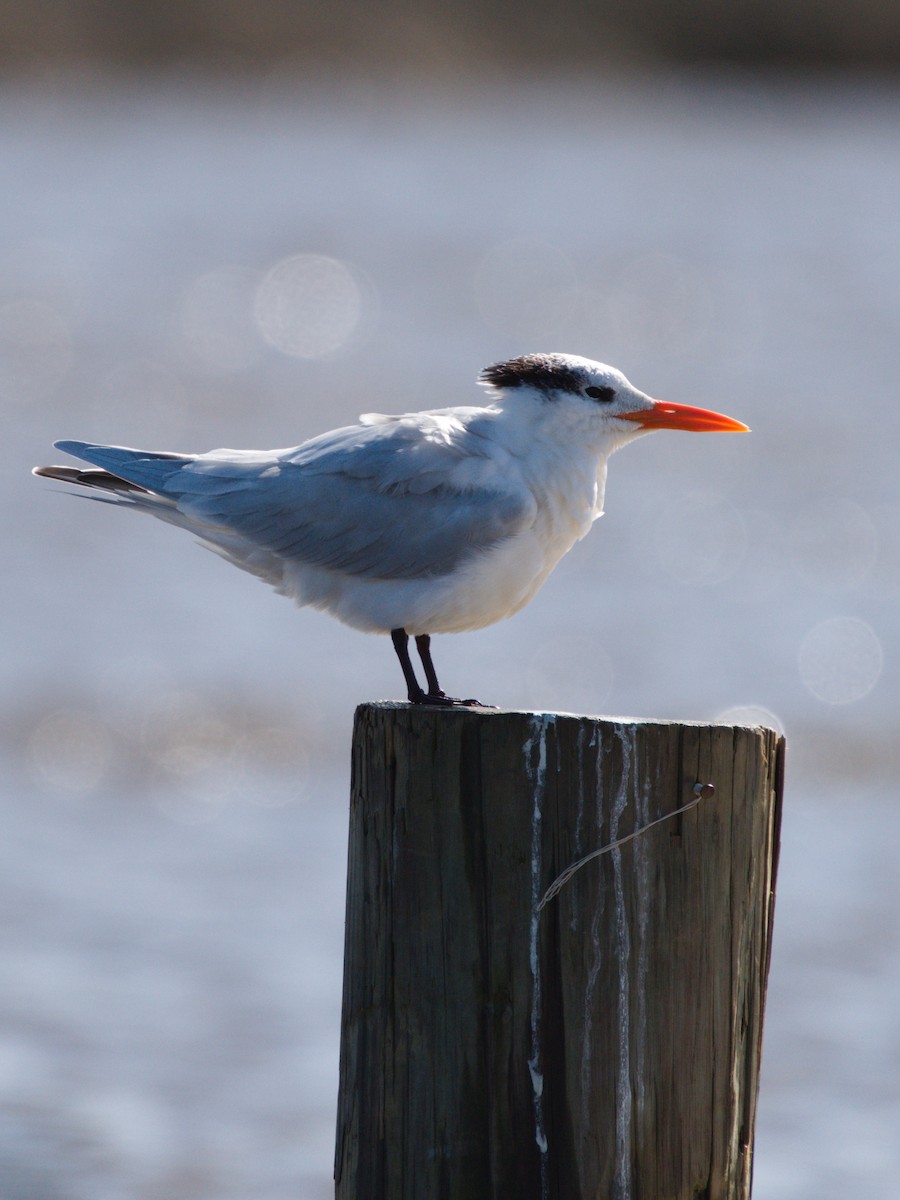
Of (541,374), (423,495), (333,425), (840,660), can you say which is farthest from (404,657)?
(333,425)

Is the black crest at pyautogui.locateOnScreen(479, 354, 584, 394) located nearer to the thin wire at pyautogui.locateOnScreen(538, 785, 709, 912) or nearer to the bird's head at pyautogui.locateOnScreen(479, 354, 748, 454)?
the bird's head at pyautogui.locateOnScreen(479, 354, 748, 454)

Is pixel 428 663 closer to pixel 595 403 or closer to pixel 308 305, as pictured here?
pixel 595 403

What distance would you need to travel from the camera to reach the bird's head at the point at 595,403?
4.39m

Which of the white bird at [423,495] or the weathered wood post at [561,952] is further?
the white bird at [423,495]

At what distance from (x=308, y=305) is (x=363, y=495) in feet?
58.3

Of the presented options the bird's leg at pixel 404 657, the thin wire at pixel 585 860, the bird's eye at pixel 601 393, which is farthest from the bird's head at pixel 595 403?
the thin wire at pixel 585 860

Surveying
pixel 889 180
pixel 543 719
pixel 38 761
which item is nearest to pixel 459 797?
pixel 543 719

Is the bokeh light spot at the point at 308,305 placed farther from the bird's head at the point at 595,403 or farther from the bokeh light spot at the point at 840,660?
the bird's head at the point at 595,403

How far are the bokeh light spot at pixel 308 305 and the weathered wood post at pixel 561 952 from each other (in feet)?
53.5

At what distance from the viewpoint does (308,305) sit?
2170cm

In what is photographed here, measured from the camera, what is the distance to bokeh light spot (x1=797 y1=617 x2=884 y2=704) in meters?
11.1

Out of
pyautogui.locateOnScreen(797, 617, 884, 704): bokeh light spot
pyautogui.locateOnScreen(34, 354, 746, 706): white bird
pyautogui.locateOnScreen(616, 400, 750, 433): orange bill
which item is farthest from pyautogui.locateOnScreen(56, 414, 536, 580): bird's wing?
pyautogui.locateOnScreen(797, 617, 884, 704): bokeh light spot

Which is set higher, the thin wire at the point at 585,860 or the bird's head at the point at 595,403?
the bird's head at the point at 595,403

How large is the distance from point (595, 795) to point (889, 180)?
2725 centimetres
